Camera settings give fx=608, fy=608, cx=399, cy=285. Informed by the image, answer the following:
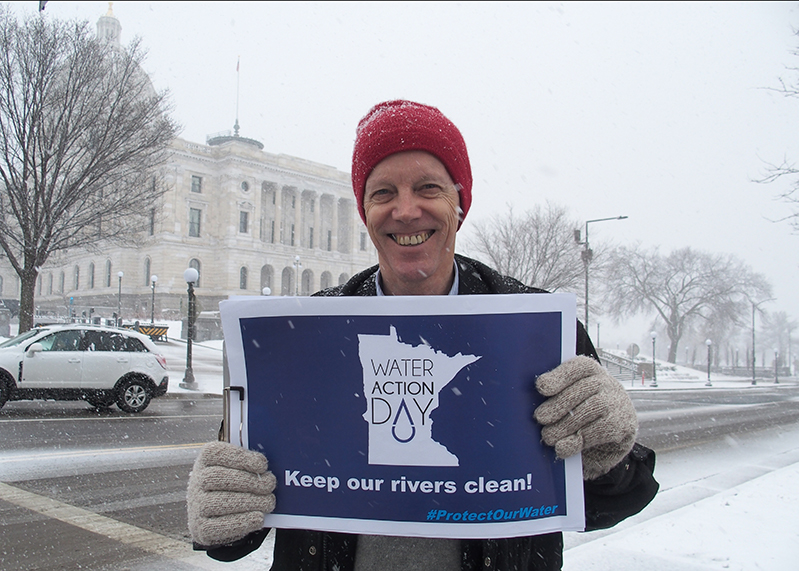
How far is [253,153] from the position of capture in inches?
2827

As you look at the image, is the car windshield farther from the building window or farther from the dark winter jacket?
the building window

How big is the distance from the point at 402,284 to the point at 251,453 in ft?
2.41

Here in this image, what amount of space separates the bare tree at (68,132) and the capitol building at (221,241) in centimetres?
4241

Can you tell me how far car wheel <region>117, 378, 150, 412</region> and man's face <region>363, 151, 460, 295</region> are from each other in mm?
12331

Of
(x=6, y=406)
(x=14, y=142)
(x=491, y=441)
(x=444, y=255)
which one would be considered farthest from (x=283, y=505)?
(x=14, y=142)

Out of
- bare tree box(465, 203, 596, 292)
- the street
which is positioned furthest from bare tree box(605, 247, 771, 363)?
the street

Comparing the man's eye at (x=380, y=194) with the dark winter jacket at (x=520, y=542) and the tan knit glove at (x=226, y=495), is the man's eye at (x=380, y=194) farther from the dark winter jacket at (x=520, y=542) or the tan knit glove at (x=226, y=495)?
the tan knit glove at (x=226, y=495)

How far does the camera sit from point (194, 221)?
231 ft

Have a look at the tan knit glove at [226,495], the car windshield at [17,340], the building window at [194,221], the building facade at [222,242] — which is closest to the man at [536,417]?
the tan knit glove at [226,495]

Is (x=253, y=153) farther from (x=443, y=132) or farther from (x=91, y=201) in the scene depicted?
(x=443, y=132)

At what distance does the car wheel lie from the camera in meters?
12.7

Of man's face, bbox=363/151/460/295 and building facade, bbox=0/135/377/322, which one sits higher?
building facade, bbox=0/135/377/322

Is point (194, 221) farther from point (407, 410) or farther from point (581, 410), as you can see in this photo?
point (581, 410)

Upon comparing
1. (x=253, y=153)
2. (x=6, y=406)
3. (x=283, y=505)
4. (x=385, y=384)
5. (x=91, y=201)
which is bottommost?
(x=6, y=406)
